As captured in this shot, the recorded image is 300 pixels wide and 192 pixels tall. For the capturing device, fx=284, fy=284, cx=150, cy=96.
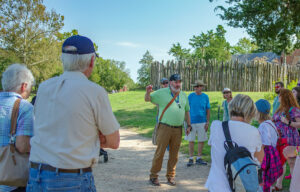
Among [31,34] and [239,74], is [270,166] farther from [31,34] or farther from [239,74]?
[31,34]

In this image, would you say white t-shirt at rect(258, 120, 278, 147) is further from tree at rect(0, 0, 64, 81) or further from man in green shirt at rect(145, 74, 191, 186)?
tree at rect(0, 0, 64, 81)

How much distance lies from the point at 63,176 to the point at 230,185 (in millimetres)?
1532

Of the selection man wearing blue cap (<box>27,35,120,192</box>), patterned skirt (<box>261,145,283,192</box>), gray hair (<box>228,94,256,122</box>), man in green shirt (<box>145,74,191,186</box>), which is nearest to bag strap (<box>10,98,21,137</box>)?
man wearing blue cap (<box>27,35,120,192</box>)

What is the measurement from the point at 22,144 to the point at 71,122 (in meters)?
0.80

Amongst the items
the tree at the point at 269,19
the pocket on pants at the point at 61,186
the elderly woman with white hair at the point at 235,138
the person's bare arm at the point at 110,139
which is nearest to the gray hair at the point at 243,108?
the elderly woman with white hair at the point at 235,138

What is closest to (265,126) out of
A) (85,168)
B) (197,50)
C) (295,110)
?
(295,110)

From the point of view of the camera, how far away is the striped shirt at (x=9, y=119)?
8.31 ft

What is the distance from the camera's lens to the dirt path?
211 inches

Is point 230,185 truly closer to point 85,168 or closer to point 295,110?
point 85,168

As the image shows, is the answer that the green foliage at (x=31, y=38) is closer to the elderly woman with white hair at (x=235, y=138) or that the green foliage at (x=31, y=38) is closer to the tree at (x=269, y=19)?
A: the tree at (x=269, y=19)

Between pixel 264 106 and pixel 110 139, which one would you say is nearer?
pixel 110 139

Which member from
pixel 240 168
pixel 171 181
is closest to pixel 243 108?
pixel 240 168

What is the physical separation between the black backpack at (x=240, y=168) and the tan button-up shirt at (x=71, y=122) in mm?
1170

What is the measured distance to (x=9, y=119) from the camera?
2.57 m
